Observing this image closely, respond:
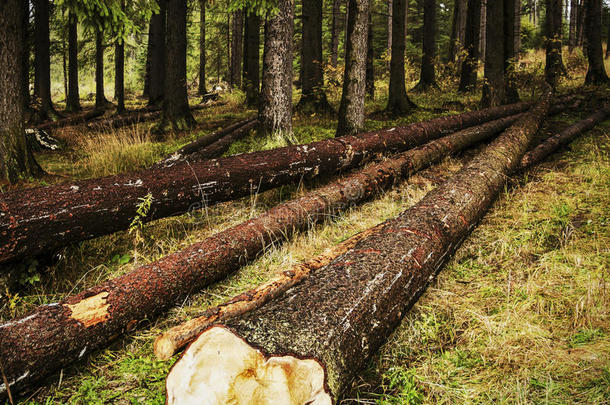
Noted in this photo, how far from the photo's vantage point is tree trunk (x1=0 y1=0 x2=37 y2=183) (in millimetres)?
5094

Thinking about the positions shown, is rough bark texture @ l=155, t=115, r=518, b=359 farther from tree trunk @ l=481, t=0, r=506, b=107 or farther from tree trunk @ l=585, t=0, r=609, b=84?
tree trunk @ l=585, t=0, r=609, b=84

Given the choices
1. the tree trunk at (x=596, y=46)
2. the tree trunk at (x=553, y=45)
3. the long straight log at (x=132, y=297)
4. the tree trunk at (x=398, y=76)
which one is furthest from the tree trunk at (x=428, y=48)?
the long straight log at (x=132, y=297)

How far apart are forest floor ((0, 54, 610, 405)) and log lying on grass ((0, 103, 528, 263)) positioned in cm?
43

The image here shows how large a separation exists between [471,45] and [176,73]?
1142cm

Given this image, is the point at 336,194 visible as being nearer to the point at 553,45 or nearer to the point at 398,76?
the point at 398,76

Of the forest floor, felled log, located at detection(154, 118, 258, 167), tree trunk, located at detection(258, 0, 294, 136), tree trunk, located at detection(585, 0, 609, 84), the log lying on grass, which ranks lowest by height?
the forest floor

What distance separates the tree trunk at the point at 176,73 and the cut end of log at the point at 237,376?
1027 centimetres

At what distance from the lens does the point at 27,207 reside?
9.40 ft

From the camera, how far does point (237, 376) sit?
154 centimetres

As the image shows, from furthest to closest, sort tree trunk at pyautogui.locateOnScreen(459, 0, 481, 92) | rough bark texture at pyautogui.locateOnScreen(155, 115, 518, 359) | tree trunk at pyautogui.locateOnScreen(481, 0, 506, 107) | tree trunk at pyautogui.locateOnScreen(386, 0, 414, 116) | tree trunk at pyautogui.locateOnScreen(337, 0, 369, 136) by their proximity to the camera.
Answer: tree trunk at pyautogui.locateOnScreen(459, 0, 481, 92)
tree trunk at pyautogui.locateOnScreen(386, 0, 414, 116)
tree trunk at pyautogui.locateOnScreen(481, 0, 506, 107)
tree trunk at pyautogui.locateOnScreen(337, 0, 369, 136)
rough bark texture at pyautogui.locateOnScreen(155, 115, 518, 359)

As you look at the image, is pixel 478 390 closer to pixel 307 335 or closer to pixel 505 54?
pixel 307 335

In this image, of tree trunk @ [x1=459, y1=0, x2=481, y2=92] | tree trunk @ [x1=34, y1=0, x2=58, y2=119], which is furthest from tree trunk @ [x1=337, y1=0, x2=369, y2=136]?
tree trunk @ [x1=34, y1=0, x2=58, y2=119]

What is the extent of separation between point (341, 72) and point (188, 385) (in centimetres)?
1499

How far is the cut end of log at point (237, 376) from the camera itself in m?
1.49
